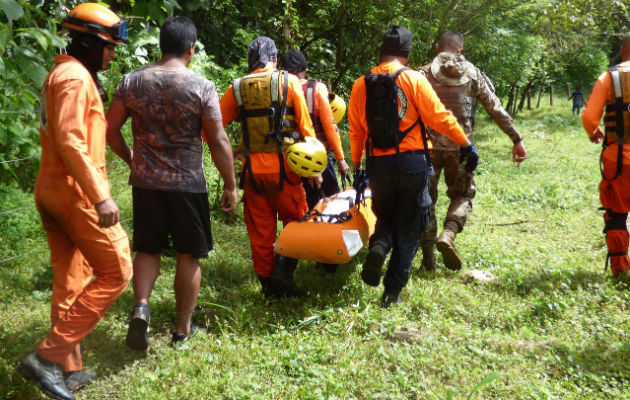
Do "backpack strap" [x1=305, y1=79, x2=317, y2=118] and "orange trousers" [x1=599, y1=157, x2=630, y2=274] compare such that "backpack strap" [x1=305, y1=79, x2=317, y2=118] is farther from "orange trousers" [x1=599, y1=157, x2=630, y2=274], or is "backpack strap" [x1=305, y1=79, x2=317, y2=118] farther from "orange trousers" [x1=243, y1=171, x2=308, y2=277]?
"orange trousers" [x1=599, y1=157, x2=630, y2=274]

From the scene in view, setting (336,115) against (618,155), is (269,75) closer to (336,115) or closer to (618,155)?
(336,115)

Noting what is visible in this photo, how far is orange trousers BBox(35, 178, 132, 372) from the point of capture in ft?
10.4

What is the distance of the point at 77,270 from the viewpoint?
353 centimetres

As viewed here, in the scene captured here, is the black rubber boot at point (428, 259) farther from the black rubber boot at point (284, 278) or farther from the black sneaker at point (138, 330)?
the black sneaker at point (138, 330)

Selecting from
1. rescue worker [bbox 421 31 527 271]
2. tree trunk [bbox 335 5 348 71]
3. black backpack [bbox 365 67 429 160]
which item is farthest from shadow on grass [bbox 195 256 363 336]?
tree trunk [bbox 335 5 348 71]

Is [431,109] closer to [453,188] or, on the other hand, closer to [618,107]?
[453,188]

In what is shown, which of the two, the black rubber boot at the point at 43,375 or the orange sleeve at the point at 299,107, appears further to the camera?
the orange sleeve at the point at 299,107

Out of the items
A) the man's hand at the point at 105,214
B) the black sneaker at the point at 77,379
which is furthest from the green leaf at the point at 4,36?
the black sneaker at the point at 77,379

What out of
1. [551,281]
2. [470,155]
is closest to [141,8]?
[470,155]


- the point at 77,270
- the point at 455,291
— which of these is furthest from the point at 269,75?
the point at 455,291

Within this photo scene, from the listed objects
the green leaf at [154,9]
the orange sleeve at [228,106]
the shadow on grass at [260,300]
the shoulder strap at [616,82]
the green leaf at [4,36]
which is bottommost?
the shadow on grass at [260,300]

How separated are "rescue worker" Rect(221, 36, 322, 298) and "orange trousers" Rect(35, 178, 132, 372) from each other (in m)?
1.78

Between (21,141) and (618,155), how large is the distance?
573 cm

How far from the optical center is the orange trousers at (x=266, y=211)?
5.04 m
